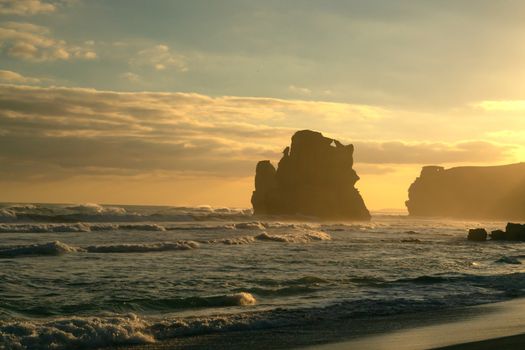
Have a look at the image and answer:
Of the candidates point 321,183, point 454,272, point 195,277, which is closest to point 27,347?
point 195,277

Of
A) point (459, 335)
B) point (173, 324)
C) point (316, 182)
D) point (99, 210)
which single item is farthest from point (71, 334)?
point (316, 182)

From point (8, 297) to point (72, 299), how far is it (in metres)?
1.59

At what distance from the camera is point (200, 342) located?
10.4m

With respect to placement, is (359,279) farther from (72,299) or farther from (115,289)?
(72,299)

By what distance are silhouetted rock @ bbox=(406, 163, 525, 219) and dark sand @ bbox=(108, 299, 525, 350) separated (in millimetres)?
188249

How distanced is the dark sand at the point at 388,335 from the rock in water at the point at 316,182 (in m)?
103

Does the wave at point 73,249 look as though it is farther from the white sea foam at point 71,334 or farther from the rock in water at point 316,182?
the rock in water at point 316,182

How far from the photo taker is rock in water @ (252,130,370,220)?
4624 inches

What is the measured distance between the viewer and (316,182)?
11969 cm

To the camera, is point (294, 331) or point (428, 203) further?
point (428, 203)

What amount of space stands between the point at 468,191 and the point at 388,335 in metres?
198

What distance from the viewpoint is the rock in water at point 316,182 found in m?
117

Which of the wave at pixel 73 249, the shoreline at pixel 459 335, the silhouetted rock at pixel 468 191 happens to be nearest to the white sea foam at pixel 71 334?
the shoreline at pixel 459 335

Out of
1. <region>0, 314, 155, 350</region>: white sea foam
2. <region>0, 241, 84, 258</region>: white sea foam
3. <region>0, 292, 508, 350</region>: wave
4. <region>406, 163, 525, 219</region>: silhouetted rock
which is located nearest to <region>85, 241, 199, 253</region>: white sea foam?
<region>0, 241, 84, 258</region>: white sea foam
